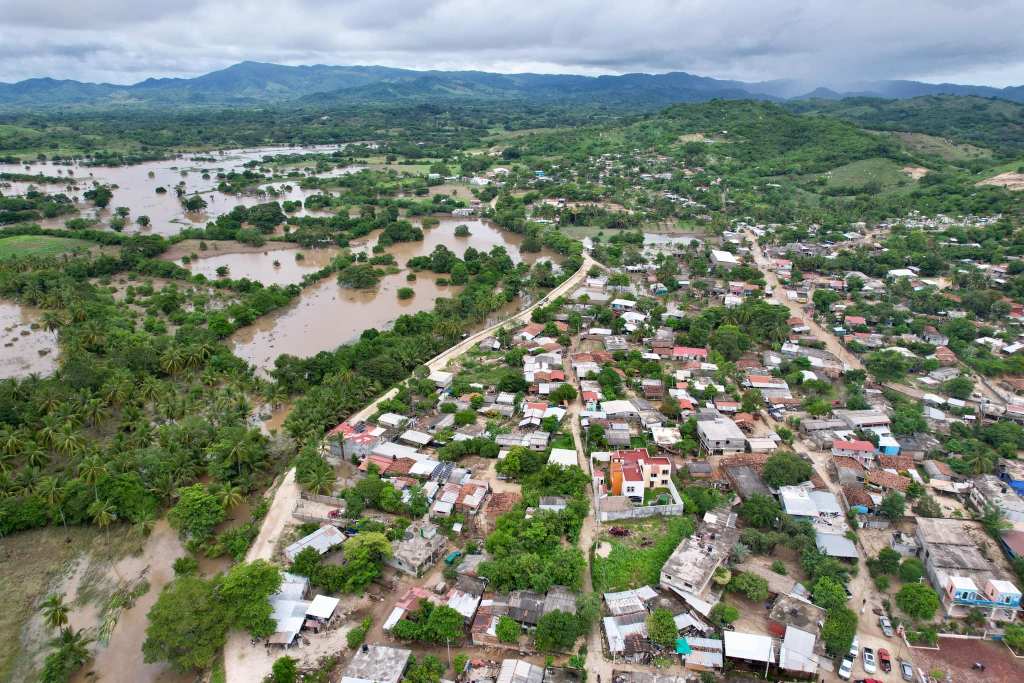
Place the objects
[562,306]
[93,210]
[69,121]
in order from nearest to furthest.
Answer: [562,306] → [93,210] → [69,121]

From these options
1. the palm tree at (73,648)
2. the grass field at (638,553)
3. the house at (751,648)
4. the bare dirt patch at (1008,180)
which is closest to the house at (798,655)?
the house at (751,648)

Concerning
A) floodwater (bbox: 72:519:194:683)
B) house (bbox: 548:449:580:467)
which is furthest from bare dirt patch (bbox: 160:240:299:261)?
house (bbox: 548:449:580:467)

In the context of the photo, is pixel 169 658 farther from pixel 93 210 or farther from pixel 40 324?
pixel 93 210

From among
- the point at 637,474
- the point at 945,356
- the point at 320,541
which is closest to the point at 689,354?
the point at 637,474

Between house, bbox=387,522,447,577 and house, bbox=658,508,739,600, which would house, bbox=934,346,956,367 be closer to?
house, bbox=658,508,739,600

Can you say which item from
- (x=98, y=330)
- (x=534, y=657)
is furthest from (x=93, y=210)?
(x=534, y=657)

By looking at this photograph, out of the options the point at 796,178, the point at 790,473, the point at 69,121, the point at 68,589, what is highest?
the point at 69,121
